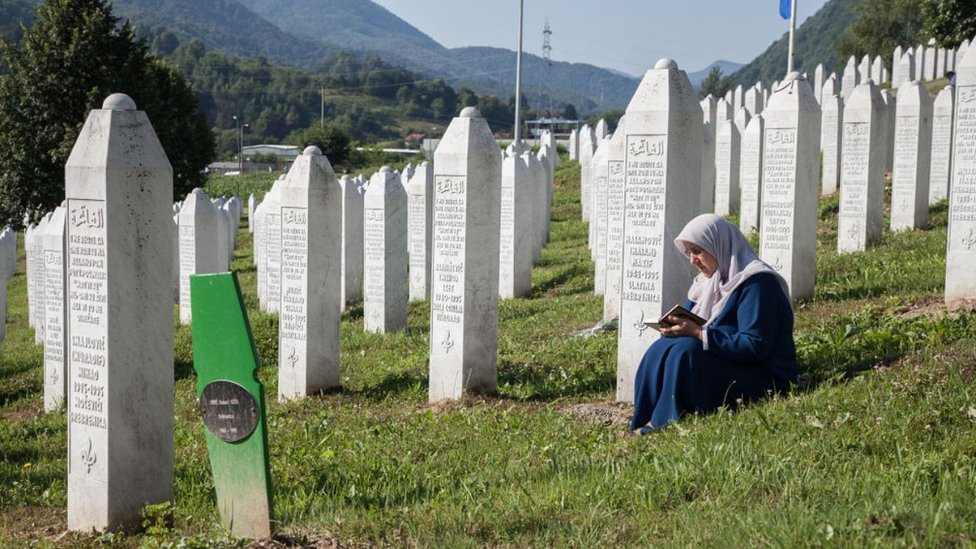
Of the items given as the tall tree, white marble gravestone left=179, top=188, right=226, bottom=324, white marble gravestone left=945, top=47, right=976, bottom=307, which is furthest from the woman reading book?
the tall tree

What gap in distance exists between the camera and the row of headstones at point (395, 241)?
47.0ft

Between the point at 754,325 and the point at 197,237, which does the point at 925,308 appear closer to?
the point at 754,325

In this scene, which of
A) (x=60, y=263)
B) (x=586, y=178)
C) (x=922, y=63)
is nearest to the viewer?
(x=60, y=263)

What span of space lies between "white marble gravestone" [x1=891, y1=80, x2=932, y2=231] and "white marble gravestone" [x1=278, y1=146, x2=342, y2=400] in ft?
30.4

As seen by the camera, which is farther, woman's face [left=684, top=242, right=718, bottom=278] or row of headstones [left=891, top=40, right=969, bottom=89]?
row of headstones [left=891, top=40, right=969, bottom=89]

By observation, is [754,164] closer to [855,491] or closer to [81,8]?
[855,491]

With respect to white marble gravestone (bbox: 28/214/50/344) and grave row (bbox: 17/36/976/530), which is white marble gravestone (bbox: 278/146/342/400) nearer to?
grave row (bbox: 17/36/976/530)

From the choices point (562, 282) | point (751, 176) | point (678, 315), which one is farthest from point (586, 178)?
point (678, 315)

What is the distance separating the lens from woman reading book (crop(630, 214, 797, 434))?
6883 millimetres

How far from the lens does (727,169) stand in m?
21.5

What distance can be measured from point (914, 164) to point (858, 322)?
7.37 m

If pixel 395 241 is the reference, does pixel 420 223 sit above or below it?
above

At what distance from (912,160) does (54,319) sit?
12.0 m

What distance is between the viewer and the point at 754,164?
15844mm
